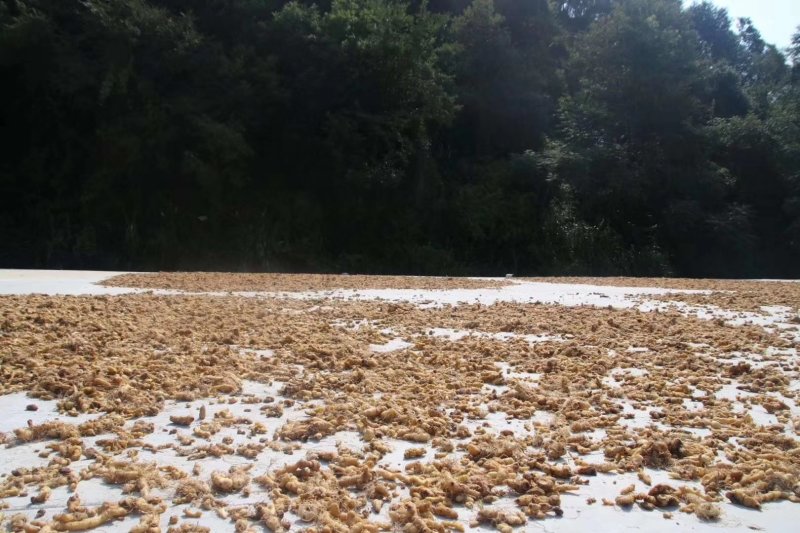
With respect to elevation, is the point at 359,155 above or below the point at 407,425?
above

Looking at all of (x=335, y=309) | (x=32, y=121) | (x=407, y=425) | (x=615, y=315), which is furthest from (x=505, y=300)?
(x=32, y=121)

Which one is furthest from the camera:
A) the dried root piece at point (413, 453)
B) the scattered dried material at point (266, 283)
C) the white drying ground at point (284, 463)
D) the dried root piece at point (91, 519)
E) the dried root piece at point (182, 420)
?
the scattered dried material at point (266, 283)

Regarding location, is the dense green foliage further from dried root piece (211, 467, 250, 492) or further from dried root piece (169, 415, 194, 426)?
dried root piece (211, 467, 250, 492)

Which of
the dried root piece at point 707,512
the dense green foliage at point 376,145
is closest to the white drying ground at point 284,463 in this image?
the dried root piece at point 707,512

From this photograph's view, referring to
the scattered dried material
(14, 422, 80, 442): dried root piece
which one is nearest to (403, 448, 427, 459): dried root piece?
(14, 422, 80, 442): dried root piece

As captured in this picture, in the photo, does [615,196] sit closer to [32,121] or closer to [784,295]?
[784,295]

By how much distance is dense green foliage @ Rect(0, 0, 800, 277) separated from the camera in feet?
48.8

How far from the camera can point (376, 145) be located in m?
16.3

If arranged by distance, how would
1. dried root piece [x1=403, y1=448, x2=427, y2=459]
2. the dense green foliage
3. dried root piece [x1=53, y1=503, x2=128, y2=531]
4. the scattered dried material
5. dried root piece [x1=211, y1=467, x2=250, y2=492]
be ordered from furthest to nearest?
the dense green foliage → the scattered dried material → dried root piece [x1=403, y1=448, x2=427, y2=459] → dried root piece [x1=211, y1=467, x2=250, y2=492] → dried root piece [x1=53, y1=503, x2=128, y2=531]

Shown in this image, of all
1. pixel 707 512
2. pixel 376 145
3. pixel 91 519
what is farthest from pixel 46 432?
pixel 376 145

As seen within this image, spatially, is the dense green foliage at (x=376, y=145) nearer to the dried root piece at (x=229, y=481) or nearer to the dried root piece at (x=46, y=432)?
the dried root piece at (x=46, y=432)

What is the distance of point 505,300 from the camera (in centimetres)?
695

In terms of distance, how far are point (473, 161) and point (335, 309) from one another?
511 inches

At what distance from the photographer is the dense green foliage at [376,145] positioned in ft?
48.8
